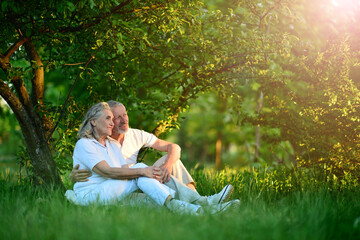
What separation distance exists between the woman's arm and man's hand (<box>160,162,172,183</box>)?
0.25 metres

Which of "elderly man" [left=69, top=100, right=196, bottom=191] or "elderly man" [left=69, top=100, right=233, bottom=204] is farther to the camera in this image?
"elderly man" [left=69, top=100, right=196, bottom=191]

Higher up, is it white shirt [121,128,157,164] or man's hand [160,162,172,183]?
white shirt [121,128,157,164]

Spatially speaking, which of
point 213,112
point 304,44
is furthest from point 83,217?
point 213,112

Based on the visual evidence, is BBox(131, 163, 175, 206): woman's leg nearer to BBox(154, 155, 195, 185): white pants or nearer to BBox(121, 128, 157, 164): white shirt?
BBox(154, 155, 195, 185): white pants

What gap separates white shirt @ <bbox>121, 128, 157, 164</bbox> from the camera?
497cm

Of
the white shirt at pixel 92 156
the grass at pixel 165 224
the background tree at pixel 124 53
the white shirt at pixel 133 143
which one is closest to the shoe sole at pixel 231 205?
the grass at pixel 165 224

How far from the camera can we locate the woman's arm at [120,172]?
4207 mm

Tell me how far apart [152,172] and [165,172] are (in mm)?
296

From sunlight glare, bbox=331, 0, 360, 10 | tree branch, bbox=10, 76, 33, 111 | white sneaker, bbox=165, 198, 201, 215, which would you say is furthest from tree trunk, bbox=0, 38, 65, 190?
sunlight glare, bbox=331, 0, 360, 10

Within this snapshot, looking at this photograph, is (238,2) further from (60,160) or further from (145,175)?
(60,160)

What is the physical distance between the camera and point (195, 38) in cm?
545

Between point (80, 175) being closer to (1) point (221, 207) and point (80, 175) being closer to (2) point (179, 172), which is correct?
(2) point (179, 172)

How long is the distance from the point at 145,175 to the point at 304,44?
3700 millimetres

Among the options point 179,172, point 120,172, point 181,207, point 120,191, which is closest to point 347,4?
point 179,172
